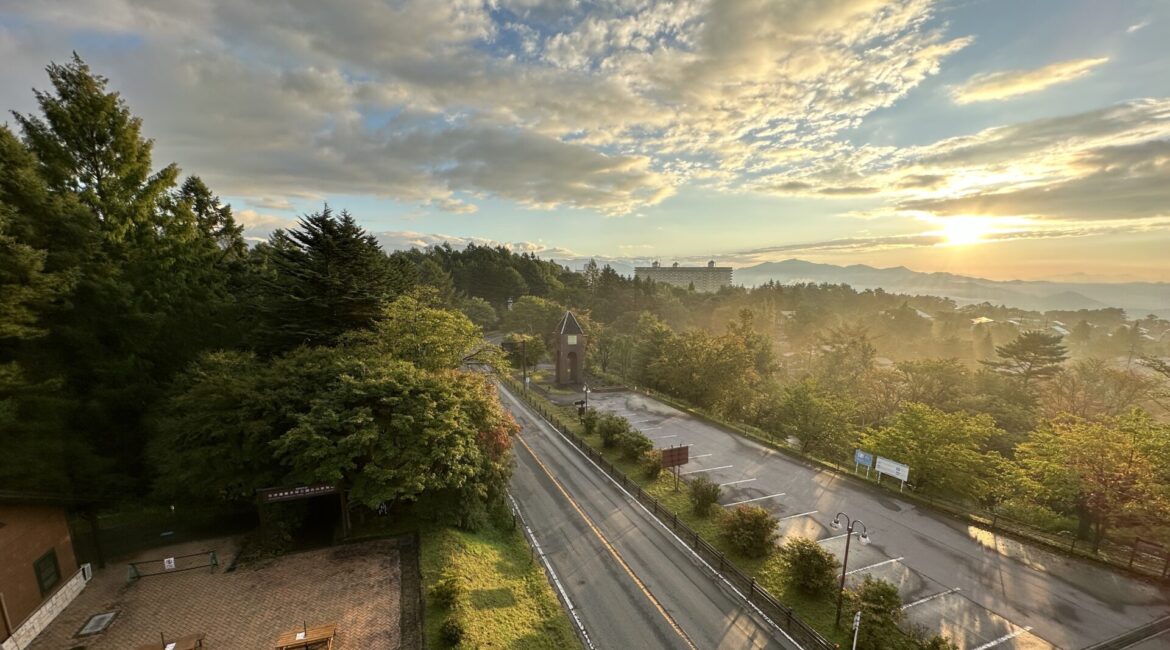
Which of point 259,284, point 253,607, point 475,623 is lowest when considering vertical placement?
point 475,623

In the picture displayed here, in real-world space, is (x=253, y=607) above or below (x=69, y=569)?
below

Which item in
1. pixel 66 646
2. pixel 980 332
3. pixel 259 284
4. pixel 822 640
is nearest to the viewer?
pixel 66 646

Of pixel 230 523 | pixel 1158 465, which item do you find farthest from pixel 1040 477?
pixel 230 523

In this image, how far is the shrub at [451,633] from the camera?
14656 mm

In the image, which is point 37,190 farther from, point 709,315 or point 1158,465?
point 709,315

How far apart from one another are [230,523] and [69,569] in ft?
18.2

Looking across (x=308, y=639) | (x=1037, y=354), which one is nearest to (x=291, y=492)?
(x=308, y=639)

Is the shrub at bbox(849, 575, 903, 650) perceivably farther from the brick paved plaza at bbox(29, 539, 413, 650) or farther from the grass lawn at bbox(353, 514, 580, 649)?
the brick paved plaza at bbox(29, 539, 413, 650)

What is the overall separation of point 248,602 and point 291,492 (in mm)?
4141

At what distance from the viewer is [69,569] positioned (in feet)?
56.5

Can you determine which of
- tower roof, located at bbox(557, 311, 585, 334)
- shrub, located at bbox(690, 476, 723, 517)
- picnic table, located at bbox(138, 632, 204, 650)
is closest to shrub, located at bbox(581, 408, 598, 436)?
shrub, located at bbox(690, 476, 723, 517)

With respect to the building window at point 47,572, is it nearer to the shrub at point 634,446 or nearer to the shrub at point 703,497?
the shrub at point 703,497

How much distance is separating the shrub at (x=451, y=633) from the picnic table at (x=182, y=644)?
785 cm

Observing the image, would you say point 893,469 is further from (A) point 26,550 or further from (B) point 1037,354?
(A) point 26,550
